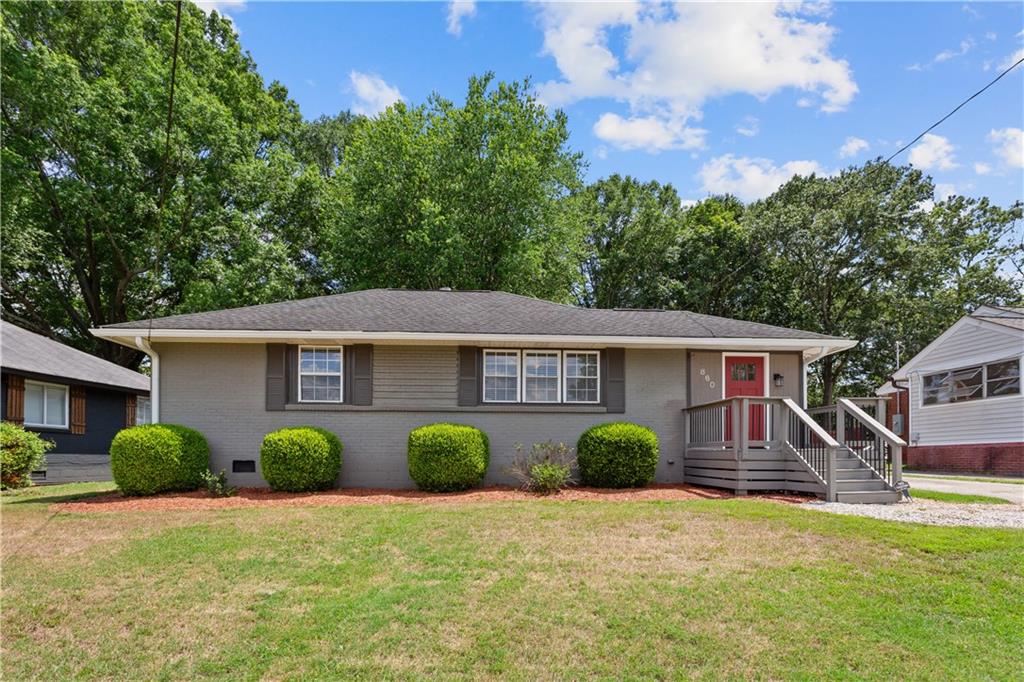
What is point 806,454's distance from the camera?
10102 millimetres

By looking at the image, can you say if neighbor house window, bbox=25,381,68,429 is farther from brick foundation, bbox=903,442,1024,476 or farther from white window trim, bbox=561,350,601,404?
brick foundation, bbox=903,442,1024,476

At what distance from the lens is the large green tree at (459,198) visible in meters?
22.7

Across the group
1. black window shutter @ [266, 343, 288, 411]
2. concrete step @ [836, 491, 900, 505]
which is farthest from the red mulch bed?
black window shutter @ [266, 343, 288, 411]

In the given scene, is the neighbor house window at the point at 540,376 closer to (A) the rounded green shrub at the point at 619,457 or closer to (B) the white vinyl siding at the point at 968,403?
(A) the rounded green shrub at the point at 619,457

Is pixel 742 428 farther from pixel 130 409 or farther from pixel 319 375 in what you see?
pixel 130 409

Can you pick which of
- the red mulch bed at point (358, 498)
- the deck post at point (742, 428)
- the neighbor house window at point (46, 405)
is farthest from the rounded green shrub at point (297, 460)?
the neighbor house window at point (46, 405)

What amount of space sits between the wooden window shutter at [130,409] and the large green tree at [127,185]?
12.7ft

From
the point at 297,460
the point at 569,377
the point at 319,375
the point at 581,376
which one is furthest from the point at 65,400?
the point at 581,376

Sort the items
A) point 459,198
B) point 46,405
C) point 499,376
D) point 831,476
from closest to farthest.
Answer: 1. point 831,476
2. point 499,376
3. point 46,405
4. point 459,198

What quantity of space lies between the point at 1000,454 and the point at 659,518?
14343 millimetres

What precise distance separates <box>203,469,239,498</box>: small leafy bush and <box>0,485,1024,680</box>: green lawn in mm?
2620

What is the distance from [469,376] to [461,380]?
0.16 meters

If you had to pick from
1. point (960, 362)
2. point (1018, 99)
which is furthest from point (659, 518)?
point (960, 362)

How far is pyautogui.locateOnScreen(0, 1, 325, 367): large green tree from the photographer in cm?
2048
